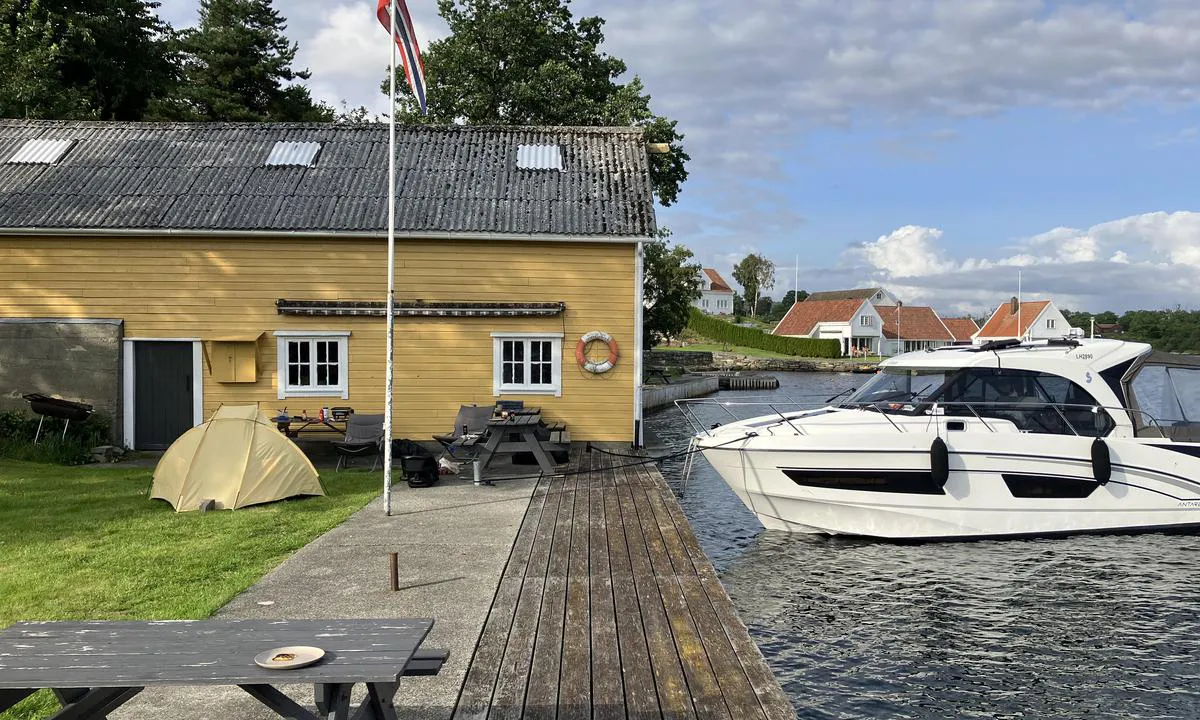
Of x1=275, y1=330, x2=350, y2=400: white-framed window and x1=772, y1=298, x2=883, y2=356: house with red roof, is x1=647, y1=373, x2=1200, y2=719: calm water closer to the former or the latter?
x1=275, y1=330, x2=350, y2=400: white-framed window

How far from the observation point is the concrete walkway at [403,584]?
4941 millimetres

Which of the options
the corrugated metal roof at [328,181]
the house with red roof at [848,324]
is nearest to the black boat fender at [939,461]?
the corrugated metal roof at [328,181]

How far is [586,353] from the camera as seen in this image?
15.4m

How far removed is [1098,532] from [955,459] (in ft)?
7.75

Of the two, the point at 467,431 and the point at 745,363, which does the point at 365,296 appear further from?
the point at 745,363

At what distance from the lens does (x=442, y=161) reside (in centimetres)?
1739

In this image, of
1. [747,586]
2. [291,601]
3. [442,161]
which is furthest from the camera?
[442,161]

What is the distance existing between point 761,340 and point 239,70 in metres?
49.9

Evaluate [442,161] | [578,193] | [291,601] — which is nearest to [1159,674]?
[291,601]

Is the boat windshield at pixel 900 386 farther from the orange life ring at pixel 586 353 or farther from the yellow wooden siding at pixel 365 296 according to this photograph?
the yellow wooden siding at pixel 365 296

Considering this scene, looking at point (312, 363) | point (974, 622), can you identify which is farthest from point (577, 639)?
point (312, 363)

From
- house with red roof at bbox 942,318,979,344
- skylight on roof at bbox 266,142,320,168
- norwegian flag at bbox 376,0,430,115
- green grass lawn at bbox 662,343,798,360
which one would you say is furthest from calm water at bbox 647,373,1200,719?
house with red roof at bbox 942,318,979,344

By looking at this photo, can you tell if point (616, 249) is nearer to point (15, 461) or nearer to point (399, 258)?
point (399, 258)

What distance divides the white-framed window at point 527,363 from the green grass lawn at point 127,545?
3.40 meters
